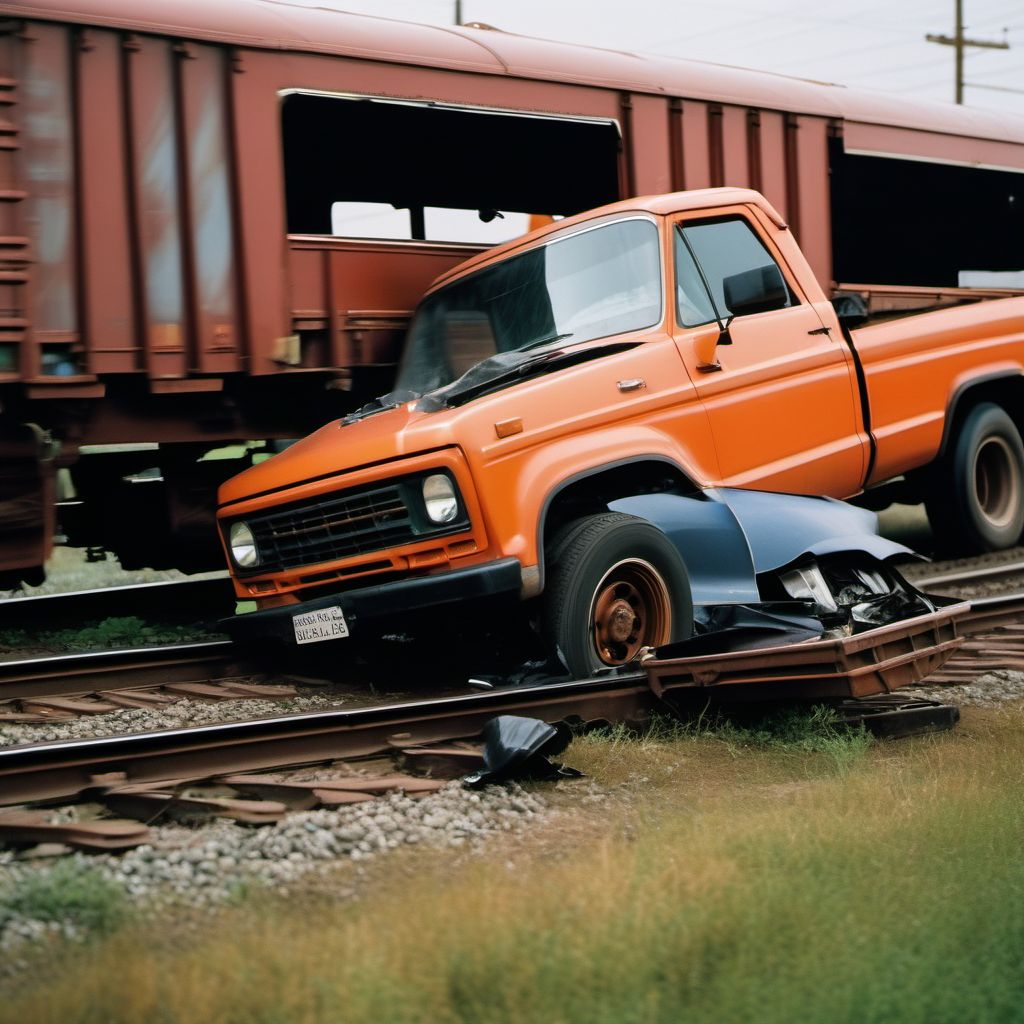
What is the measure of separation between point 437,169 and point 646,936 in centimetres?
693

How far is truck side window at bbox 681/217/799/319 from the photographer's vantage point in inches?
248

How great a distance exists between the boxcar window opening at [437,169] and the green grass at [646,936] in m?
5.51

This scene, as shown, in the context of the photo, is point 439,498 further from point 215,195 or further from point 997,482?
point 997,482

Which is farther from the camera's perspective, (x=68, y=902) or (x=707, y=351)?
(x=707, y=351)

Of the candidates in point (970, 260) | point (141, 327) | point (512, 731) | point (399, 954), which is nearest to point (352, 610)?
point (512, 731)

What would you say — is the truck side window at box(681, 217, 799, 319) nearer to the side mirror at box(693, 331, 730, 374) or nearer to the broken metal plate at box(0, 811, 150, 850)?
the side mirror at box(693, 331, 730, 374)

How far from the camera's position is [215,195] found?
7.19 m

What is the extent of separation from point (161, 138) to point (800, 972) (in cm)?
579

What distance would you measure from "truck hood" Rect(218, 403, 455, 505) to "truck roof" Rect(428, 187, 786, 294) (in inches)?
53.0

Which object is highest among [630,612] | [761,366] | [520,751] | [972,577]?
[761,366]

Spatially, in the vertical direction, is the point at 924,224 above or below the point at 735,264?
above

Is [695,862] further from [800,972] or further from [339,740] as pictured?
[339,740]

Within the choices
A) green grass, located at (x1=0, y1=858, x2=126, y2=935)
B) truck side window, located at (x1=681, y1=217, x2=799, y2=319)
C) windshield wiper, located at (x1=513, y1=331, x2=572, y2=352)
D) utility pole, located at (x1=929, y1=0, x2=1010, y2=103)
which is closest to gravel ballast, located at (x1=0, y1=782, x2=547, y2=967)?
green grass, located at (x1=0, y1=858, x2=126, y2=935)

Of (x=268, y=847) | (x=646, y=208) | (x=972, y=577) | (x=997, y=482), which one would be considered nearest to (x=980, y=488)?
(x=997, y=482)
